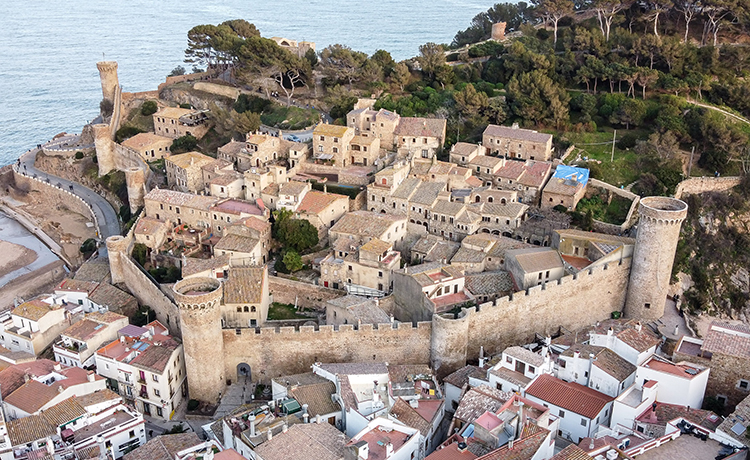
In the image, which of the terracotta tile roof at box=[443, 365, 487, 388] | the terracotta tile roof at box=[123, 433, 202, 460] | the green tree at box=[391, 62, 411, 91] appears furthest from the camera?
the green tree at box=[391, 62, 411, 91]

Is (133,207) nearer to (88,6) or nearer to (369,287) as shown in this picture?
(369,287)

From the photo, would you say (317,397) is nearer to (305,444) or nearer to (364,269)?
(305,444)

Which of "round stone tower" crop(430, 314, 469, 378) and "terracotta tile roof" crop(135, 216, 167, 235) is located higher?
"terracotta tile roof" crop(135, 216, 167, 235)

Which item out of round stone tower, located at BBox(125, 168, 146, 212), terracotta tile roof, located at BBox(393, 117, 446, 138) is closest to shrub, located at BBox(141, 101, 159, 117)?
round stone tower, located at BBox(125, 168, 146, 212)

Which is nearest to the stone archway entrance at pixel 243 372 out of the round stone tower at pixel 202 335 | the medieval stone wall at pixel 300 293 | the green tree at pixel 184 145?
the round stone tower at pixel 202 335

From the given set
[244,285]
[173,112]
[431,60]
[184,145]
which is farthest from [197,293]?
[431,60]

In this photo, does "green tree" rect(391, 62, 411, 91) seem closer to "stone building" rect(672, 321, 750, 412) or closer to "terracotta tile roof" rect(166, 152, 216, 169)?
"terracotta tile roof" rect(166, 152, 216, 169)

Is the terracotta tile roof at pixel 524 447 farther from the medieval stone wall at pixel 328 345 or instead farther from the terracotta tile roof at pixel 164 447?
the terracotta tile roof at pixel 164 447
